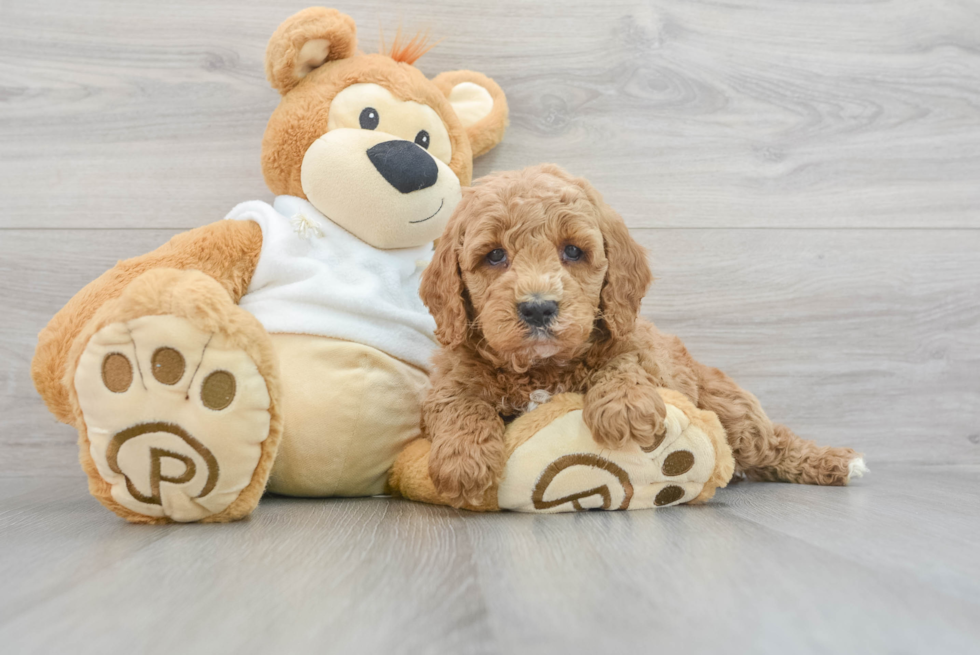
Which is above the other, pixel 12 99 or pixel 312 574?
pixel 12 99

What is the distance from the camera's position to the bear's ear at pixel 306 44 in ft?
4.42

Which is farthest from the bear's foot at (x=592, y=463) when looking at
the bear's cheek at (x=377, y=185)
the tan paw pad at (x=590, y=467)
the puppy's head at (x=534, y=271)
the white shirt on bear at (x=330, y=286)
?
the bear's cheek at (x=377, y=185)

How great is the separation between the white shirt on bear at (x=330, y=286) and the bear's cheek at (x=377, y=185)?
0.04 metres

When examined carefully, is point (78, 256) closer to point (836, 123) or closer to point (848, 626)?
point (848, 626)

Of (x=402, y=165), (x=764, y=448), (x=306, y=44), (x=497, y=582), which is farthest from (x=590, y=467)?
(x=306, y=44)

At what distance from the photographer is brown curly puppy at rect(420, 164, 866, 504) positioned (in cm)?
104

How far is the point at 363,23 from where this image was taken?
1.71 metres

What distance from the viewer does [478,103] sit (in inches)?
64.3

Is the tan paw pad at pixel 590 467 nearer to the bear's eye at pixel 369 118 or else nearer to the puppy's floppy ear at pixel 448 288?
the puppy's floppy ear at pixel 448 288

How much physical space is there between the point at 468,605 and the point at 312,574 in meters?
0.20

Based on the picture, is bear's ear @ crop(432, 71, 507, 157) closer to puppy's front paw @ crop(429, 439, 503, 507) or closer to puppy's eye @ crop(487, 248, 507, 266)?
puppy's eye @ crop(487, 248, 507, 266)

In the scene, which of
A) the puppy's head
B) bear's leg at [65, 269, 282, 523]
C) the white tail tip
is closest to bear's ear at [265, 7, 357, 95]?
the puppy's head

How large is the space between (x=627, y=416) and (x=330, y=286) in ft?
2.01

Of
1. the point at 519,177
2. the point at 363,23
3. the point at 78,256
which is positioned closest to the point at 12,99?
the point at 78,256
